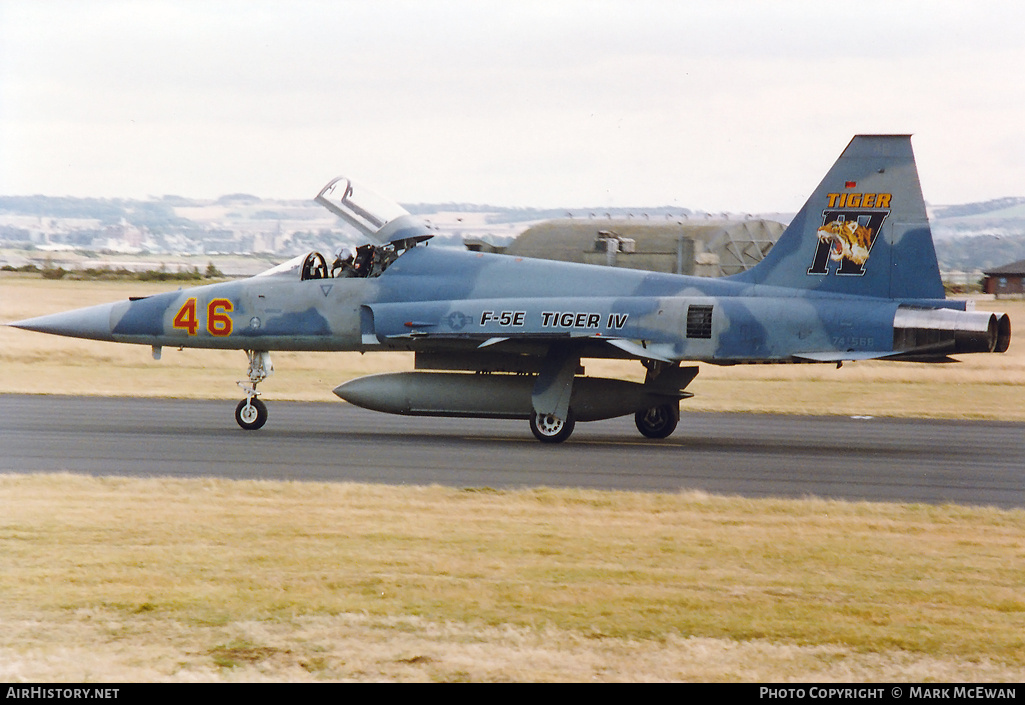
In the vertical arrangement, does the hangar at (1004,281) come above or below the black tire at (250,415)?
above

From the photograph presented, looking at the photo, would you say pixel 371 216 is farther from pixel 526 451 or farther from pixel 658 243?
pixel 658 243

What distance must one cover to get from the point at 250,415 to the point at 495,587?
10565 millimetres

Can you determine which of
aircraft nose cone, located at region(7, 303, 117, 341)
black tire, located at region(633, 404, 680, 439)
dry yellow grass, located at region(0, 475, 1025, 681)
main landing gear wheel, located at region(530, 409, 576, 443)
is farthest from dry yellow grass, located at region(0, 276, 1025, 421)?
dry yellow grass, located at region(0, 475, 1025, 681)

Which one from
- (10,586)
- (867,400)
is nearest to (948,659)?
(10,586)

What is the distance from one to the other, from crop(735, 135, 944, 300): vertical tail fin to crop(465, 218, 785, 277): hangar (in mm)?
17617

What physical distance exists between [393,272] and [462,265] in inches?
43.0

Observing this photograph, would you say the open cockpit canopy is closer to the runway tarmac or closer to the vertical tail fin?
the runway tarmac

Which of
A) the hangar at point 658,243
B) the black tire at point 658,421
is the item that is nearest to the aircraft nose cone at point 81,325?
the black tire at point 658,421

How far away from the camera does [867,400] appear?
25625 millimetres

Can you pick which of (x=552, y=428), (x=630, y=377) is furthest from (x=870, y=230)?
(x=630, y=377)

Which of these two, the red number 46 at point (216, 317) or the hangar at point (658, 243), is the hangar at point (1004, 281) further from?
the red number 46 at point (216, 317)

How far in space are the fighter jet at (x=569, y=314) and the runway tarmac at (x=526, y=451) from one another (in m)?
0.82

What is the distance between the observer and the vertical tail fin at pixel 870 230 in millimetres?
16406

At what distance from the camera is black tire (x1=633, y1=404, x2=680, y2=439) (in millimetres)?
18453
